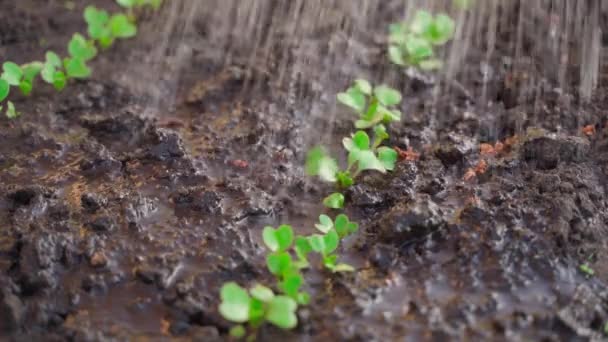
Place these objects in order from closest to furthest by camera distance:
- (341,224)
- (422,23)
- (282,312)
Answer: (282,312), (341,224), (422,23)

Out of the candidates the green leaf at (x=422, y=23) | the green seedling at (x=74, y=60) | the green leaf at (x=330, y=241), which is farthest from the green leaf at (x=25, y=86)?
the green leaf at (x=422, y=23)

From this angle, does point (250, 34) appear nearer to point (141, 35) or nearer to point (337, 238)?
point (141, 35)

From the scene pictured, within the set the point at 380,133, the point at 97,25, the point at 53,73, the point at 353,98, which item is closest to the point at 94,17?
the point at 97,25

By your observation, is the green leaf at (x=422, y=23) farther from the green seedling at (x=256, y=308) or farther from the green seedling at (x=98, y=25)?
the green seedling at (x=256, y=308)

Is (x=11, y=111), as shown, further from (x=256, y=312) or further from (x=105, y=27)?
(x=256, y=312)

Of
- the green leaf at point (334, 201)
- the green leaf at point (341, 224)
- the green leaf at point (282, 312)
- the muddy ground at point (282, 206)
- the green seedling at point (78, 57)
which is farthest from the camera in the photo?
the green seedling at point (78, 57)

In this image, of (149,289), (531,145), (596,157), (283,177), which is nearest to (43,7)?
(283,177)
